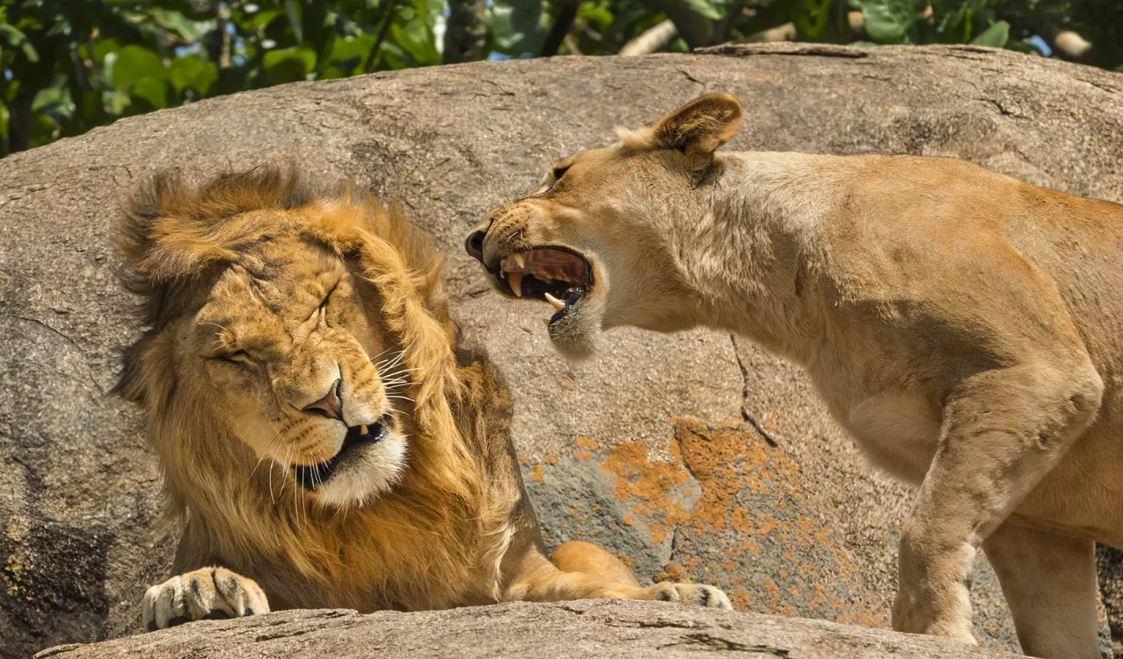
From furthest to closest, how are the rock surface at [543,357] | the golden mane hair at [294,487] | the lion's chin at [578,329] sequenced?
1. the rock surface at [543,357]
2. the lion's chin at [578,329]
3. the golden mane hair at [294,487]

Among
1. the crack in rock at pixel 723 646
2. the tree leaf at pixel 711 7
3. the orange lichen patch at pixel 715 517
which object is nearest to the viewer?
the crack in rock at pixel 723 646

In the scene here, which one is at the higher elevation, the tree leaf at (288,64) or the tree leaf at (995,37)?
the tree leaf at (995,37)

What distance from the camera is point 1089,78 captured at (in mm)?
6055

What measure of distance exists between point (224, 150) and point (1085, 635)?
306 centimetres

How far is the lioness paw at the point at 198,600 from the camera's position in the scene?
136 inches

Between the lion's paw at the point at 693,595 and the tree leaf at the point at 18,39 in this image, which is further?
the tree leaf at the point at 18,39

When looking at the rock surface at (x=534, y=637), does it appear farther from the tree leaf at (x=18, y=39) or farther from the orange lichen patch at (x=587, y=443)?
the tree leaf at (x=18, y=39)

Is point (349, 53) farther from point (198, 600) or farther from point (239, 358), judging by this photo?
point (198, 600)

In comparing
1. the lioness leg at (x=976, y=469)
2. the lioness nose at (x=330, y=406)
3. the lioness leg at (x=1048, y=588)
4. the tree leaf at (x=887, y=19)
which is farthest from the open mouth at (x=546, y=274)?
the tree leaf at (x=887, y=19)

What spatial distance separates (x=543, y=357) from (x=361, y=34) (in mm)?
2553

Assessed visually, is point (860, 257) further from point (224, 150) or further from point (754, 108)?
point (224, 150)

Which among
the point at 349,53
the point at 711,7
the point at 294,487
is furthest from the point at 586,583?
the point at 349,53

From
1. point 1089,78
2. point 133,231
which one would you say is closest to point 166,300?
point 133,231

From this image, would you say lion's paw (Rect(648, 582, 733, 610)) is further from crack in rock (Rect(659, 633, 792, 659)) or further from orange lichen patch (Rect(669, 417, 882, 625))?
orange lichen patch (Rect(669, 417, 882, 625))
